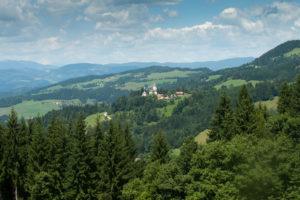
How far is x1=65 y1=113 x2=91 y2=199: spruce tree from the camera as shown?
130 feet

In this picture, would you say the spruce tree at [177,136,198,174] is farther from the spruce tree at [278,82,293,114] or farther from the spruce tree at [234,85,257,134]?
the spruce tree at [278,82,293,114]

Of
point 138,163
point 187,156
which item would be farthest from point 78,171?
point 187,156

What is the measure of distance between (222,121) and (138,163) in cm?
1634

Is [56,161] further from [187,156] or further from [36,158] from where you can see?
[187,156]

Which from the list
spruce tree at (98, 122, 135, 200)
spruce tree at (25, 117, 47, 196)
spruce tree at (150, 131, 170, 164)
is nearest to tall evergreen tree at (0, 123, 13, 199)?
spruce tree at (25, 117, 47, 196)

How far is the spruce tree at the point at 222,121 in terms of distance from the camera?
1721 inches

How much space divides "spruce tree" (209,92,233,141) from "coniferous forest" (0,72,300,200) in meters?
0.15

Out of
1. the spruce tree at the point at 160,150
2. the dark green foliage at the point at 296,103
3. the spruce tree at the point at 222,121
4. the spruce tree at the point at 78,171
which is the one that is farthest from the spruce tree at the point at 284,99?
the spruce tree at the point at 78,171

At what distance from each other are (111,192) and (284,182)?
24.9 m

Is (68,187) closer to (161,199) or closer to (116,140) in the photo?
(116,140)

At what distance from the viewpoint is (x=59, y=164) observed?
133 ft

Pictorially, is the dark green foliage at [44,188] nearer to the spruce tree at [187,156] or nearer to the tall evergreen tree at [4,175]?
the tall evergreen tree at [4,175]

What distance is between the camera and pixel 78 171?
131 ft

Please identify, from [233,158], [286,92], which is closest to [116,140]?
[233,158]
